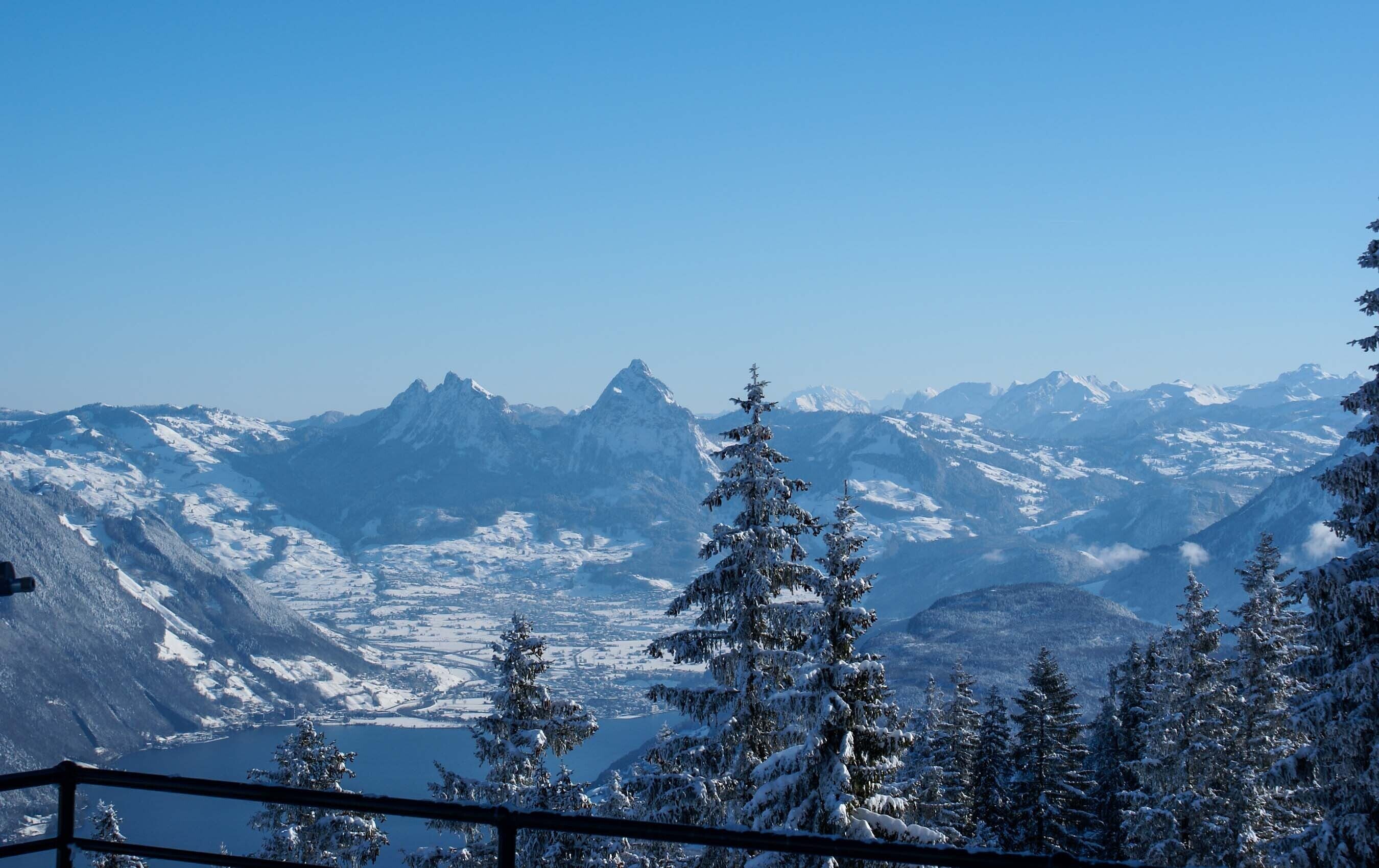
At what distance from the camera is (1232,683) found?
107ft

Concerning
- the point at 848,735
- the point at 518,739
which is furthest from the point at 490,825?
the point at 518,739

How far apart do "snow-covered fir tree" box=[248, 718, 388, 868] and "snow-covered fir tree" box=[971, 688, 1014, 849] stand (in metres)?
21.1

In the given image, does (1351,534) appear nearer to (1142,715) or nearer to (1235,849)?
(1235,849)

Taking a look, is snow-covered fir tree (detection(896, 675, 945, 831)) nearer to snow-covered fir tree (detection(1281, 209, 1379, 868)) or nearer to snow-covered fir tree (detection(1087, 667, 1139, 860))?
snow-covered fir tree (detection(1087, 667, 1139, 860))

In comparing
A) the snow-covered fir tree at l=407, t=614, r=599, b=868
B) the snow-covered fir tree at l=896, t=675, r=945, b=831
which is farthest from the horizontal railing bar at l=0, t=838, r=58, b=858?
the snow-covered fir tree at l=896, t=675, r=945, b=831

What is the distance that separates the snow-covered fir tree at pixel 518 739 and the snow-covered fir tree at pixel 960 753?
13324 mm

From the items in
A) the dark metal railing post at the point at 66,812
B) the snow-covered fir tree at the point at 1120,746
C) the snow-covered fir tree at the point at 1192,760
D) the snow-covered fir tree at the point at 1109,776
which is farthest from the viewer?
the snow-covered fir tree at the point at 1109,776

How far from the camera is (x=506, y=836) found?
Answer: 5570mm

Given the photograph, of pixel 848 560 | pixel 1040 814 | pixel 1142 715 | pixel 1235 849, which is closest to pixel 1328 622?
pixel 848 560

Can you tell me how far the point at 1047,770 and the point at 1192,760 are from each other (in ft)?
33.1

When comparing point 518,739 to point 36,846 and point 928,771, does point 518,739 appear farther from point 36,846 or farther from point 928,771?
point 36,846

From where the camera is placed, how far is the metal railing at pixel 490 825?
4.82 m

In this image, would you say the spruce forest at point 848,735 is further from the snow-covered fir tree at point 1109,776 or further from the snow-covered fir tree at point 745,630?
the snow-covered fir tree at point 1109,776

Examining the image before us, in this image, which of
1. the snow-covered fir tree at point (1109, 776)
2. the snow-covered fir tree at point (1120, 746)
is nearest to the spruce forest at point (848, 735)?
the snow-covered fir tree at point (1120, 746)
